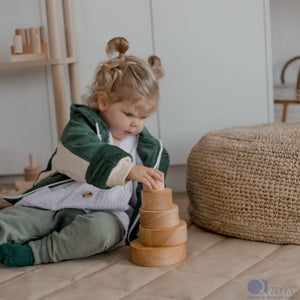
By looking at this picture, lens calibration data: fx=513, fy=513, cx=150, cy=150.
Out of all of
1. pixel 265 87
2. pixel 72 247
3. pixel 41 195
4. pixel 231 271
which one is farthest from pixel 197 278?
pixel 265 87

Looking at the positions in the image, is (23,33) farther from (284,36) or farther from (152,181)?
(284,36)

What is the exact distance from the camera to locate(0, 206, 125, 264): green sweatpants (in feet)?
3.87

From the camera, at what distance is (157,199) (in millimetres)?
1126

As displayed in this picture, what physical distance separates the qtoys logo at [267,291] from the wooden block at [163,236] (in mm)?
197

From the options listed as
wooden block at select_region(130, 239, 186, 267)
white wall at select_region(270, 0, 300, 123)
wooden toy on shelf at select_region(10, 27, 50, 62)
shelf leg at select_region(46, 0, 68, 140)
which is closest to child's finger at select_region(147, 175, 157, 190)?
wooden block at select_region(130, 239, 186, 267)

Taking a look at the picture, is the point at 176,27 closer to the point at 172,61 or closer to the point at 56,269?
the point at 172,61

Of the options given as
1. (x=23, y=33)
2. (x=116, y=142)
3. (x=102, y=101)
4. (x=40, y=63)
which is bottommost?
(x=116, y=142)

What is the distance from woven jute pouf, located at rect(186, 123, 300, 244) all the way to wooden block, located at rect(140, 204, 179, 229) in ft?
0.73

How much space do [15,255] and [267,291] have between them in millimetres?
563

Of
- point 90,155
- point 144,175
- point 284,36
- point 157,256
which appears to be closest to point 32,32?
point 90,155

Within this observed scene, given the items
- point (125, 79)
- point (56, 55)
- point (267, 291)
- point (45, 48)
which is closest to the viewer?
point (267, 291)

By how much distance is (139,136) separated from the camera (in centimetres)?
138

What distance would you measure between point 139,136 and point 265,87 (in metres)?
0.66

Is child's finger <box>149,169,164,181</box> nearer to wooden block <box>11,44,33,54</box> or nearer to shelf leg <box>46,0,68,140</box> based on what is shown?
shelf leg <box>46,0,68,140</box>
